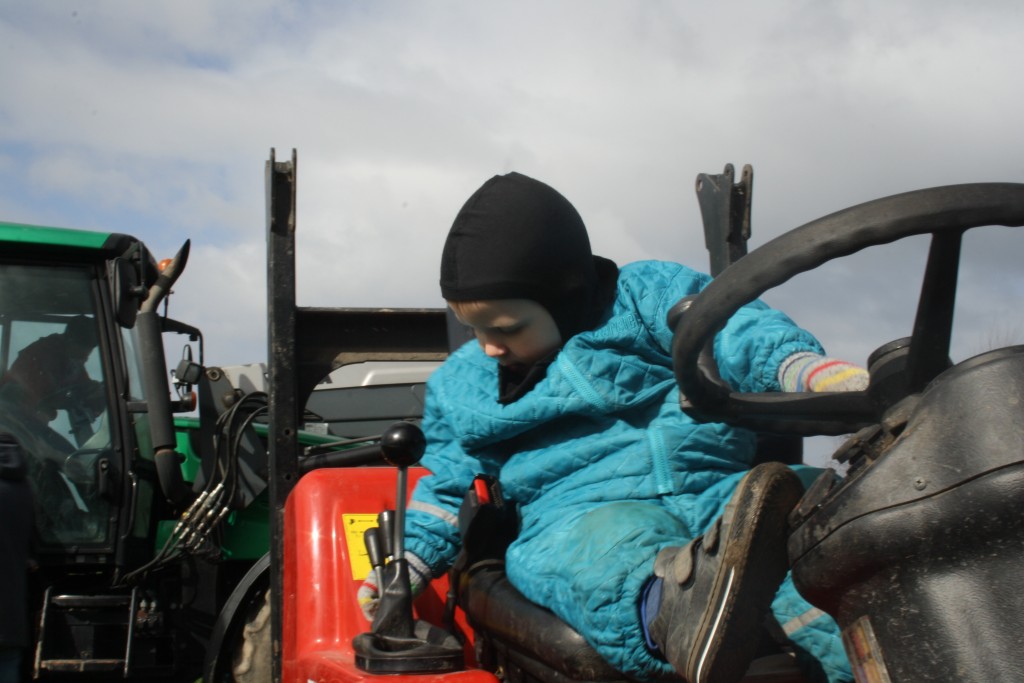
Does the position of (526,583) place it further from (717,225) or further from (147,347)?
(147,347)

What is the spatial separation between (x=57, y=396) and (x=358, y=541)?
234cm

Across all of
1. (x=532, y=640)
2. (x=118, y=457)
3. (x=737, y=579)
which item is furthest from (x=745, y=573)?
(x=118, y=457)

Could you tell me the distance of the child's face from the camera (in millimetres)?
1940

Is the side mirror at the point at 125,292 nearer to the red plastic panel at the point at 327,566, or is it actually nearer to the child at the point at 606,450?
the red plastic panel at the point at 327,566

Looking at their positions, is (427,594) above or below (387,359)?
below

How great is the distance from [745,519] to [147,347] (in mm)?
3194

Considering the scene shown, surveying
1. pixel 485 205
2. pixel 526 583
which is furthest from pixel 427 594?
pixel 485 205

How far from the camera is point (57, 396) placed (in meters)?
4.14

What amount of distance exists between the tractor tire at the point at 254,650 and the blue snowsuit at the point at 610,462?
5.78ft

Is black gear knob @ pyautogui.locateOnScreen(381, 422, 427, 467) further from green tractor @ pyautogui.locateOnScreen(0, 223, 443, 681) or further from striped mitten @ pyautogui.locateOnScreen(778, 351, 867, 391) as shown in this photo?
green tractor @ pyautogui.locateOnScreen(0, 223, 443, 681)

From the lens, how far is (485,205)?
2008mm

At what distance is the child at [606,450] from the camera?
4.30 ft

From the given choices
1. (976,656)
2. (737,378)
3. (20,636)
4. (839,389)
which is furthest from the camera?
(20,636)

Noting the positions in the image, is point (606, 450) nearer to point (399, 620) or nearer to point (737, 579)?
point (399, 620)
